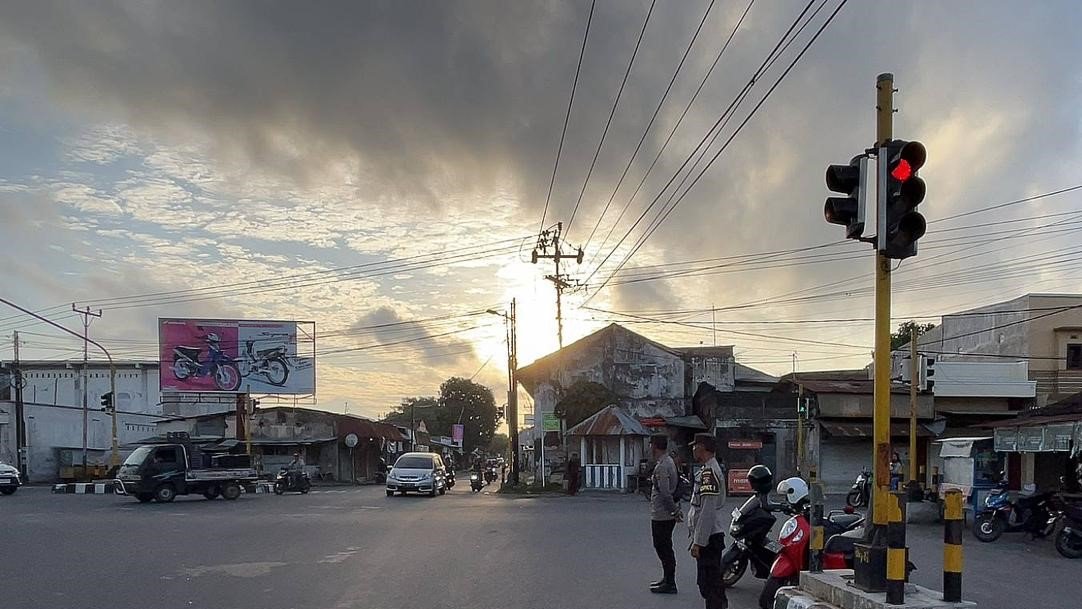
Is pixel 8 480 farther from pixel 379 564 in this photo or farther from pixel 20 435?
pixel 379 564

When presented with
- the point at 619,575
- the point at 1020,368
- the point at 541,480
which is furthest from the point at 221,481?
the point at 1020,368

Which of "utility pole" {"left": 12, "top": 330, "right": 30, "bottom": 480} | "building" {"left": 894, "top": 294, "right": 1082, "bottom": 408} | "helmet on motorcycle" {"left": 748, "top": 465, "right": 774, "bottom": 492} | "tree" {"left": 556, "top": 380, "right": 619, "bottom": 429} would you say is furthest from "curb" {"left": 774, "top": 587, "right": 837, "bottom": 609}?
"utility pole" {"left": 12, "top": 330, "right": 30, "bottom": 480}

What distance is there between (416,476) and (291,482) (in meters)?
5.60

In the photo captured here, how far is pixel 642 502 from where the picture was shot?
1136 inches

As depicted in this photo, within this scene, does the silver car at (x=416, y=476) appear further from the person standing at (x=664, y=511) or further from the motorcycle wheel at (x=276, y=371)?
the person standing at (x=664, y=511)

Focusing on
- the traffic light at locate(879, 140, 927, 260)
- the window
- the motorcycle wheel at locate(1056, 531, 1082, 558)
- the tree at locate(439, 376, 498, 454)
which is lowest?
the tree at locate(439, 376, 498, 454)

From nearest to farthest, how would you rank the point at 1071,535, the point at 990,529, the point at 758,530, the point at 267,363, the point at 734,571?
the point at 758,530, the point at 734,571, the point at 1071,535, the point at 990,529, the point at 267,363

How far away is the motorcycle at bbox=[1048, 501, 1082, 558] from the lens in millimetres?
14461

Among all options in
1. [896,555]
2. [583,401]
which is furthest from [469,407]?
[896,555]

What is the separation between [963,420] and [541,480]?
56.3 feet

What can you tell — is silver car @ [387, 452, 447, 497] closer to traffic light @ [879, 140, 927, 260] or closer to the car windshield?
the car windshield

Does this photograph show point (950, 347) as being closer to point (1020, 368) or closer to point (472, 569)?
point (1020, 368)

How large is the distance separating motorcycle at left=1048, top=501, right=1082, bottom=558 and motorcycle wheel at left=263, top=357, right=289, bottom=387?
38642 mm

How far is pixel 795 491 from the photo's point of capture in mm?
9234
